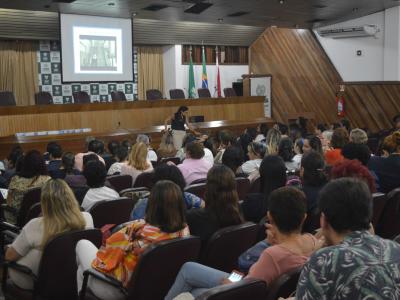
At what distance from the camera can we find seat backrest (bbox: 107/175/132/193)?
5102 mm

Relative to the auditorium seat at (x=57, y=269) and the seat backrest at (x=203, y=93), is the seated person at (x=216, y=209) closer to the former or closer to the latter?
the auditorium seat at (x=57, y=269)

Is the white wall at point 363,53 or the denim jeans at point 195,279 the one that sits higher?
the white wall at point 363,53

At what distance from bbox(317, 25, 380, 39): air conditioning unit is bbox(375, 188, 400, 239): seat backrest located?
1085 cm

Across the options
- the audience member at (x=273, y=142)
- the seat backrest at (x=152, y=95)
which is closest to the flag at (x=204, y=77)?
the seat backrest at (x=152, y=95)

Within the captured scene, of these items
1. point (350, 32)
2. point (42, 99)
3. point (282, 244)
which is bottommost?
point (282, 244)

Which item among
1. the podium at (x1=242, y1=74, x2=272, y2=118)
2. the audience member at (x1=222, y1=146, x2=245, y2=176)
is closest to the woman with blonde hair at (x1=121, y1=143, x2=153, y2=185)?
the audience member at (x1=222, y1=146, x2=245, y2=176)

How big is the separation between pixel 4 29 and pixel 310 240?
35.9ft

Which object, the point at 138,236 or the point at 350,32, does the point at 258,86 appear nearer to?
the point at 350,32

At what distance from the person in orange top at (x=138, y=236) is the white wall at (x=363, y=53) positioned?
1211 cm

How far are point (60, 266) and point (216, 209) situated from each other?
3.20ft

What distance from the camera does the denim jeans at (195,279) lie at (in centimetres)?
247

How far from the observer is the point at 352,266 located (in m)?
1.44

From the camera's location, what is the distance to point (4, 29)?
11.7m

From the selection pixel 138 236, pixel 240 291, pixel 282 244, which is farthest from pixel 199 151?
pixel 240 291
